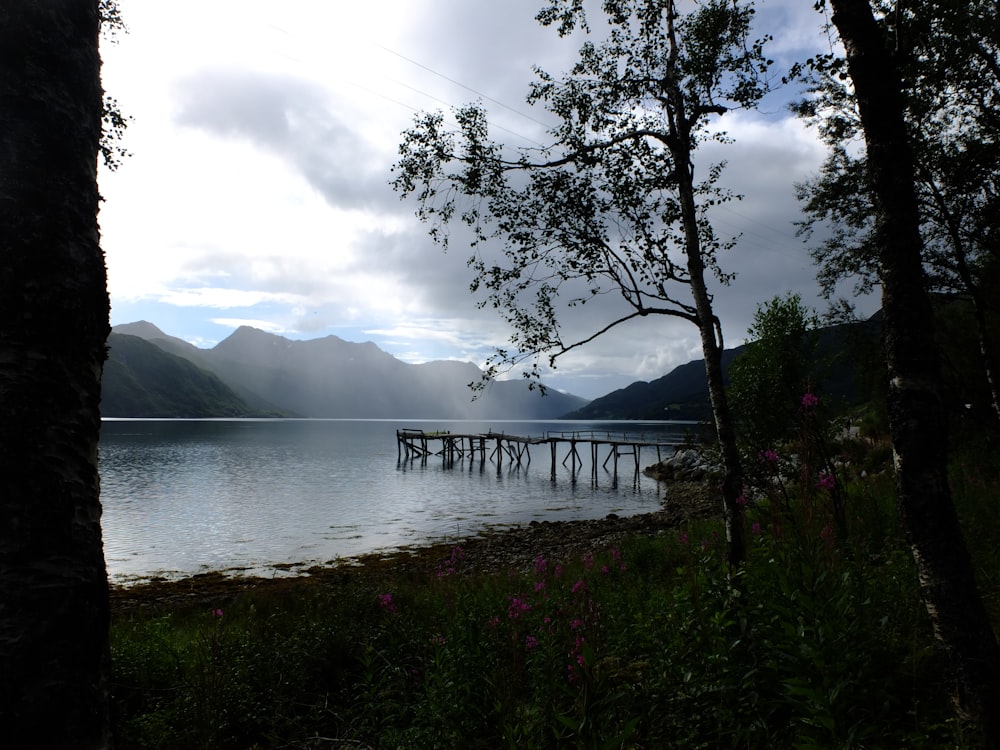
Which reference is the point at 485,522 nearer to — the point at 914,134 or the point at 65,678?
the point at 914,134

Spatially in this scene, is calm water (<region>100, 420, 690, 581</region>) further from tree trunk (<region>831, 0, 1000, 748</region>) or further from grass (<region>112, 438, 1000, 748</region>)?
tree trunk (<region>831, 0, 1000, 748</region>)

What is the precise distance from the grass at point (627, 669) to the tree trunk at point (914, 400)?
36 cm

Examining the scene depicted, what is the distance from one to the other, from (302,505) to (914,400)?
120 ft

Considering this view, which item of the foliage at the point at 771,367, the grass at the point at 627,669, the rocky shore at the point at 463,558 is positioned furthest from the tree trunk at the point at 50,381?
the foliage at the point at 771,367

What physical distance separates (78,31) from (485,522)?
30835 mm

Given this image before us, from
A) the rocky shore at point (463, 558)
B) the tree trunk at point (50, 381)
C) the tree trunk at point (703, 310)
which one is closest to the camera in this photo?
the tree trunk at point (50, 381)

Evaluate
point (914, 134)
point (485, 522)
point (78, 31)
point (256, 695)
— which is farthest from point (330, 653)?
point (485, 522)

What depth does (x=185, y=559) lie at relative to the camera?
862 inches

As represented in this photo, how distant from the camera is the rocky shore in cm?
1642

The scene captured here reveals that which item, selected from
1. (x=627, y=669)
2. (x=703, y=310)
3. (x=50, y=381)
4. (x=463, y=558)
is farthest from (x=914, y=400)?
(x=463, y=558)

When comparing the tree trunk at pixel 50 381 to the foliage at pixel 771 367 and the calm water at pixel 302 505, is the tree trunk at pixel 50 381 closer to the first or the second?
the foliage at pixel 771 367

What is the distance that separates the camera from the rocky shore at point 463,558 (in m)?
16.4

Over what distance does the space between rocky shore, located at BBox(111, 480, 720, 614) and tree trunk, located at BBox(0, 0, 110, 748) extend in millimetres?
11783

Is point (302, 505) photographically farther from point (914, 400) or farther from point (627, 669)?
point (914, 400)
